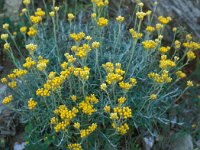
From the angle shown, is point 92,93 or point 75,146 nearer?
point 75,146

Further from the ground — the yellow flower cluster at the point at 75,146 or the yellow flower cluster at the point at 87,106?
the yellow flower cluster at the point at 87,106

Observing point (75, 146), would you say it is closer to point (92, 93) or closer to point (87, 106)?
point (87, 106)

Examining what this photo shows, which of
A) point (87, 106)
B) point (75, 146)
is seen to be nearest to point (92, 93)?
point (87, 106)

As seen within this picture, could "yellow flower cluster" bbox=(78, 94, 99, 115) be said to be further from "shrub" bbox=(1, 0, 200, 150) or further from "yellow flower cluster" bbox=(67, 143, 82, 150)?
"yellow flower cluster" bbox=(67, 143, 82, 150)

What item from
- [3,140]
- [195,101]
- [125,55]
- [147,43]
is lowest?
[3,140]

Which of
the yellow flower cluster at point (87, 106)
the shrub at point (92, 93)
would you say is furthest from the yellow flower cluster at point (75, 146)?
the yellow flower cluster at point (87, 106)

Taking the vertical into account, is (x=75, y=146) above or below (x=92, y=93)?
below

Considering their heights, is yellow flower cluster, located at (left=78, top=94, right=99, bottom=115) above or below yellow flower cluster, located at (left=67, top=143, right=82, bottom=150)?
above

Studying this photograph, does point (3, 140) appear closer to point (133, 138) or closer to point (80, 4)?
point (133, 138)

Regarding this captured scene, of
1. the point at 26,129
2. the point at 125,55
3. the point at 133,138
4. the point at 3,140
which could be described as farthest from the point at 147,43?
the point at 3,140

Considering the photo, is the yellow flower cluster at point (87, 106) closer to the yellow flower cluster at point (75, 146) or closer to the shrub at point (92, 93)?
the shrub at point (92, 93)

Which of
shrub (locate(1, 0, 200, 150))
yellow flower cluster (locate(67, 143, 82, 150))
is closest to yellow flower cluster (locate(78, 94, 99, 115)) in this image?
shrub (locate(1, 0, 200, 150))
